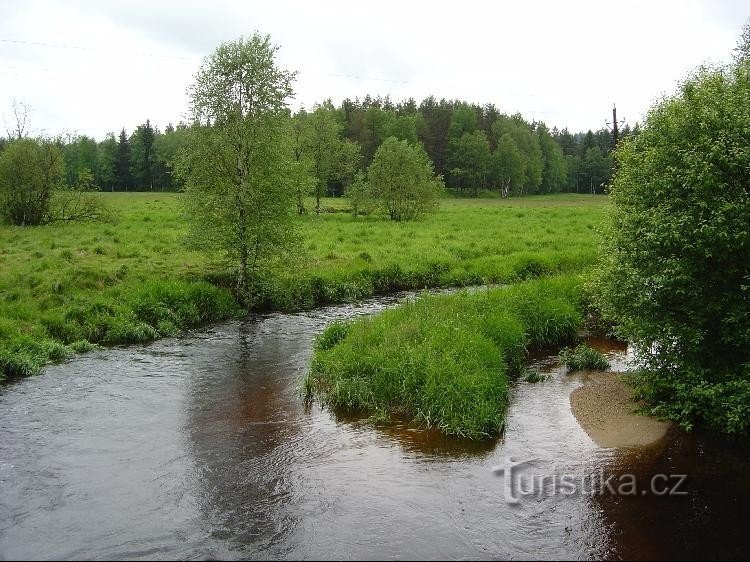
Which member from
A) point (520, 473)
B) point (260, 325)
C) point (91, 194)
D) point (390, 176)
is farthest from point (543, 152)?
point (520, 473)

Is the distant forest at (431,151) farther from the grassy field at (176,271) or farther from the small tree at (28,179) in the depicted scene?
the small tree at (28,179)

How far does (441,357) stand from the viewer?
15898 millimetres

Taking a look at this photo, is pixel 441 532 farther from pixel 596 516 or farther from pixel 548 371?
pixel 548 371

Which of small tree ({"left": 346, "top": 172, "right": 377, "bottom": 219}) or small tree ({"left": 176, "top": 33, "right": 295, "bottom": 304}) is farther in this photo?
small tree ({"left": 346, "top": 172, "right": 377, "bottom": 219})

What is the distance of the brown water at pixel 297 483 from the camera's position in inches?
367

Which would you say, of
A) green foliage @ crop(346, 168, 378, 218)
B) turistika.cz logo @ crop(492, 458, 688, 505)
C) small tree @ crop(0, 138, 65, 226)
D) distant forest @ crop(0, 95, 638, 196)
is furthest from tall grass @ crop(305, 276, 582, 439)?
distant forest @ crop(0, 95, 638, 196)

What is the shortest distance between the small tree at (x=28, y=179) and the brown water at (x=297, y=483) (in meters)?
27.5

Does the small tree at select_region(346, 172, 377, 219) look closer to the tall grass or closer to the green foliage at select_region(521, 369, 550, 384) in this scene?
the tall grass

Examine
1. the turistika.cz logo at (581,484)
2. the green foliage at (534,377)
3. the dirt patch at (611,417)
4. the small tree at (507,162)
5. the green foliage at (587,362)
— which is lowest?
the turistika.cz logo at (581,484)

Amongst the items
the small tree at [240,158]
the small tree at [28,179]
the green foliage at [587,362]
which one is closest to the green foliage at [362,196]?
the small tree at [28,179]

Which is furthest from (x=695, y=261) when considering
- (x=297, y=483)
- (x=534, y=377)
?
(x=297, y=483)

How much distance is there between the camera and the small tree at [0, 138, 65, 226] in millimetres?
38812

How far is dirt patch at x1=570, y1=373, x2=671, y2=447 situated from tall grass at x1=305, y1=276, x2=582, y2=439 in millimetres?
2065

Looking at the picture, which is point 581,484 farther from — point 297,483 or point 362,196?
point 362,196
